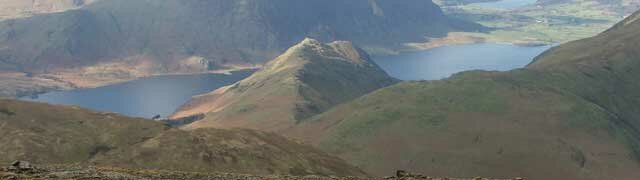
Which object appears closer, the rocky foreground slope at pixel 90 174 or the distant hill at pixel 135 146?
the rocky foreground slope at pixel 90 174

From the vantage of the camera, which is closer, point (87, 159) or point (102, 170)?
point (102, 170)

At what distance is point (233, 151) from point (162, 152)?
1850 centimetres

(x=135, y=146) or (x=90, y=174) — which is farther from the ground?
(x=90, y=174)

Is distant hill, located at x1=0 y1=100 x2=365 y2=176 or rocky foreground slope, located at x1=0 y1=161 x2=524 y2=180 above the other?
rocky foreground slope, located at x1=0 y1=161 x2=524 y2=180

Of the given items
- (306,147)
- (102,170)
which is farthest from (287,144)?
(102,170)

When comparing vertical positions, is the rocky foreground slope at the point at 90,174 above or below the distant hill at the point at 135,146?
above

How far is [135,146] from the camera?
540ft

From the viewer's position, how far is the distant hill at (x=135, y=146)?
6107 inches

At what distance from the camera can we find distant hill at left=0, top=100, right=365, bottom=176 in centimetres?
15512

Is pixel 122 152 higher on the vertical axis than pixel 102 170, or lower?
lower

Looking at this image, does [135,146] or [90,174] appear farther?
[135,146]

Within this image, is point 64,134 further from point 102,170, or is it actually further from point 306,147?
point 102,170

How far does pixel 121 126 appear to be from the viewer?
179 meters

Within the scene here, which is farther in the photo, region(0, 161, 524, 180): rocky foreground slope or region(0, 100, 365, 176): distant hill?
A: region(0, 100, 365, 176): distant hill
